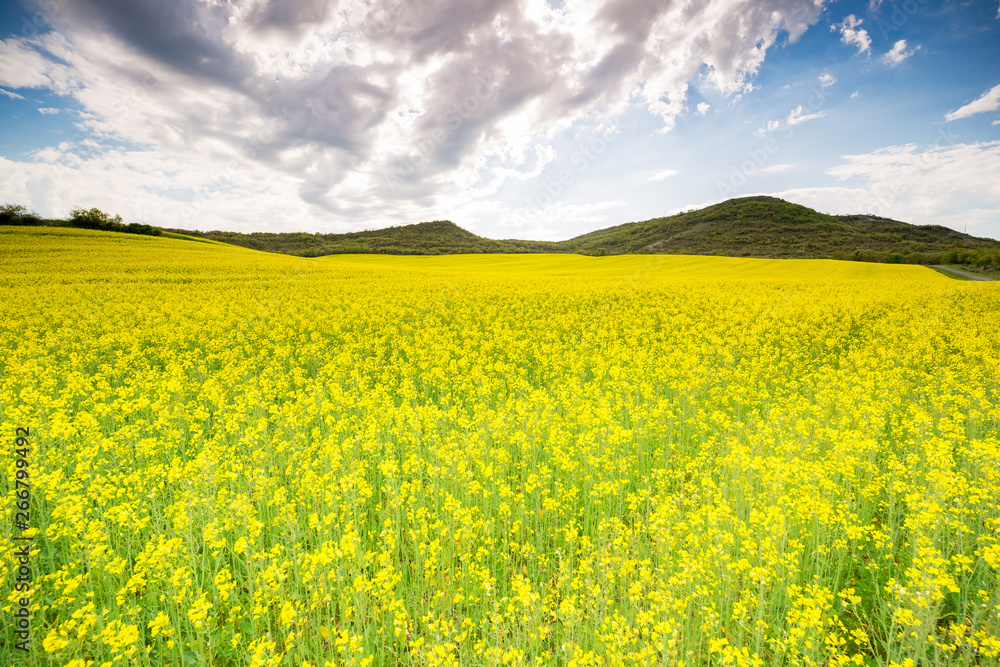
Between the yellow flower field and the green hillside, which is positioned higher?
the green hillside

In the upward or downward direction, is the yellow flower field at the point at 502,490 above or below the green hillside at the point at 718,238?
below

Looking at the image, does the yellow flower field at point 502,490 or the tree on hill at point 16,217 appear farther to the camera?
the tree on hill at point 16,217

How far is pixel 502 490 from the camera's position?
4559mm

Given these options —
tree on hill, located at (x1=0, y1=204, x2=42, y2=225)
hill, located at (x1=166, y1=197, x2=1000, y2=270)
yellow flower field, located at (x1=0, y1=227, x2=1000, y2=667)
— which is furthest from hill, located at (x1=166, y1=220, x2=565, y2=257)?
yellow flower field, located at (x1=0, y1=227, x2=1000, y2=667)

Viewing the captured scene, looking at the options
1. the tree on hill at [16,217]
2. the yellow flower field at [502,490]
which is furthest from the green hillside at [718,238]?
the yellow flower field at [502,490]

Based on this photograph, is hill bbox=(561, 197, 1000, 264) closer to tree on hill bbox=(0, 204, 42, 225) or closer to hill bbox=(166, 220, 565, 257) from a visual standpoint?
hill bbox=(166, 220, 565, 257)

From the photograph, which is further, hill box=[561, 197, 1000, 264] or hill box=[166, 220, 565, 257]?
hill box=[166, 220, 565, 257]

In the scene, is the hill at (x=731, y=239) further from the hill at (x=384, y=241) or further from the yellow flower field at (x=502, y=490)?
the yellow flower field at (x=502, y=490)

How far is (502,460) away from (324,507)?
240 cm

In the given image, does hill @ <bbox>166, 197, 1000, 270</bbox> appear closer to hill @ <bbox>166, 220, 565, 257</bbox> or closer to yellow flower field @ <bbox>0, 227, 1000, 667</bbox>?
hill @ <bbox>166, 220, 565, 257</bbox>

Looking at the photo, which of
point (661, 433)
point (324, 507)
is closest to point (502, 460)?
point (324, 507)

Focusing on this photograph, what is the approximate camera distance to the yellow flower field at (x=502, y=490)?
11.0 ft

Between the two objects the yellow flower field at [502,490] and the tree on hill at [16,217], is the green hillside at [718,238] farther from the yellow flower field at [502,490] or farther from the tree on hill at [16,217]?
the yellow flower field at [502,490]

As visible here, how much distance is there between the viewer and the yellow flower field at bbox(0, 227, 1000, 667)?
3344 millimetres
